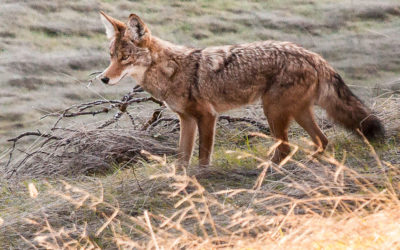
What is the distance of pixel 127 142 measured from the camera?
313 inches

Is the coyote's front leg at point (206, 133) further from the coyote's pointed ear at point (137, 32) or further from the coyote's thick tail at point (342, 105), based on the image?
the coyote's thick tail at point (342, 105)

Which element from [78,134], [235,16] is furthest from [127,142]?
[235,16]

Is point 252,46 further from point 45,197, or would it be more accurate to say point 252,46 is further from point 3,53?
point 3,53

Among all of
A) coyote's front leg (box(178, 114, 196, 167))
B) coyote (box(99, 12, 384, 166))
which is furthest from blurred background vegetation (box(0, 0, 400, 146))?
coyote (box(99, 12, 384, 166))

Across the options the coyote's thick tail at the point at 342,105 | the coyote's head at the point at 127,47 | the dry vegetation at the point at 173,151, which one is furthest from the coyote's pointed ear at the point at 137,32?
the coyote's thick tail at the point at 342,105

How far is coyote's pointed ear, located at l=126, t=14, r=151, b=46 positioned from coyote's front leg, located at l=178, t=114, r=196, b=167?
0.80 m

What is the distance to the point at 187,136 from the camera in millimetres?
7129

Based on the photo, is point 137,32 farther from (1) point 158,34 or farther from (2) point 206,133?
(1) point 158,34

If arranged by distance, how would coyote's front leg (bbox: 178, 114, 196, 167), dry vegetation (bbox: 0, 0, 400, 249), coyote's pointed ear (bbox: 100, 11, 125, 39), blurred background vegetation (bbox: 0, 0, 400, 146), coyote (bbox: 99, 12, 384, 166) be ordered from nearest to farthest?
dry vegetation (bbox: 0, 0, 400, 249), coyote (bbox: 99, 12, 384, 166), coyote's pointed ear (bbox: 100, 11, 125, 39), coyote's front leg (bbox: 178, 114, 196, 167), blurred background vegetation (bbox: 0, 0, 400, 146)

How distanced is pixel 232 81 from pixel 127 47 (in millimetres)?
984

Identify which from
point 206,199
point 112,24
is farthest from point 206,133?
point 206,199

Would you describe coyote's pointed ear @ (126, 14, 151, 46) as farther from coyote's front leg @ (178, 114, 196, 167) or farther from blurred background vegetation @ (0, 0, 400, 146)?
blurred background vegetation @ (0, 0, 400, 146)

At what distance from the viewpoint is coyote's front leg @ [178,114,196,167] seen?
7102mm

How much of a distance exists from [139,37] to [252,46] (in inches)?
40.6
